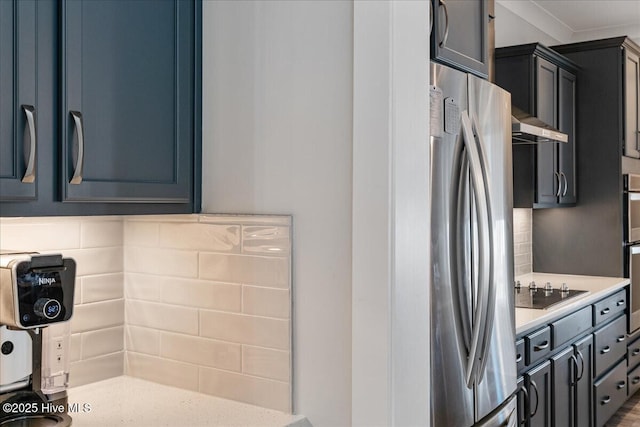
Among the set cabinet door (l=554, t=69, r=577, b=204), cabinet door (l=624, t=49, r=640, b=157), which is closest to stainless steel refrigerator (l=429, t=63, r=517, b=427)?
cabinet door (l=554, t=69, r=577, b=204)

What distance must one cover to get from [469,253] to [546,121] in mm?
2417

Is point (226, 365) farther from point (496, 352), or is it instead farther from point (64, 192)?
point (496, 352)

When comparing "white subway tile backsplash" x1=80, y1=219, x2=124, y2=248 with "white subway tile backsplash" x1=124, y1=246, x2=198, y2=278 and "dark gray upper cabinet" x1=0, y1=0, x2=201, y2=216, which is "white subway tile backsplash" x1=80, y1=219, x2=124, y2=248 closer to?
"white subway tile backsplash" x1=124, y1=246, x2=198, y2=278

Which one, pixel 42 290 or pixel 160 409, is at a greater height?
pixel 42 290

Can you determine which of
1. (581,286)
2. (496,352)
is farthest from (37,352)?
(581,286)

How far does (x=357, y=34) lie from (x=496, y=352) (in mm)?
1283

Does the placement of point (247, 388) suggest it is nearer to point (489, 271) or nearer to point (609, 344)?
point (489, 271)

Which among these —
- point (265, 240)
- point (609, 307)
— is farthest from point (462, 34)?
point (609, 307)

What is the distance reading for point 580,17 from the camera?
5176 millimetres

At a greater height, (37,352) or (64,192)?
(64,192)

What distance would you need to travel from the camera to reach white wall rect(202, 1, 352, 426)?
148 centimetres

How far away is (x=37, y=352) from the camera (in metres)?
1.48

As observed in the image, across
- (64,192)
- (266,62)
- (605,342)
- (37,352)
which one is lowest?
(605,342)

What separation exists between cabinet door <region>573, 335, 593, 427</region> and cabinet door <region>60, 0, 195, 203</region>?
8.69ft
